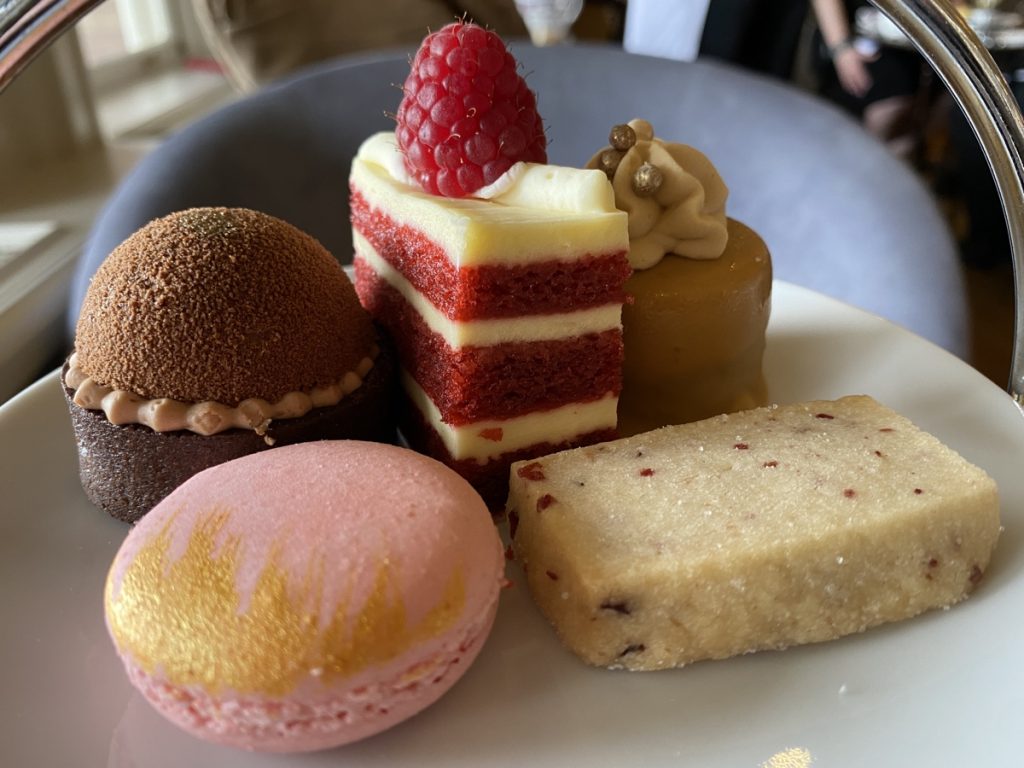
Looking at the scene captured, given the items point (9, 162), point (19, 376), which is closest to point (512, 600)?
point (19, 376)

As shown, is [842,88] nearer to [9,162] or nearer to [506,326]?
[9,162]

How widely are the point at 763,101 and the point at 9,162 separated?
202 cm

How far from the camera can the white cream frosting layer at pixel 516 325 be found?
0.98 meters

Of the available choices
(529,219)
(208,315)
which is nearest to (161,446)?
(208,315)

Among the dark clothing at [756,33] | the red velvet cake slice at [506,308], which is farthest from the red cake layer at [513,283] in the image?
the dark clothing at [756,33]

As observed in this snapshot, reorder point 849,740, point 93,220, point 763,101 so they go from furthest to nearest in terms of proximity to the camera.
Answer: point 93,220 → point 763,101 → point 849,740

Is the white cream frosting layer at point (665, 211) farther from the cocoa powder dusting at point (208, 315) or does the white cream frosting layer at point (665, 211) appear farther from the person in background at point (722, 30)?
the person in background at point (722, 30)

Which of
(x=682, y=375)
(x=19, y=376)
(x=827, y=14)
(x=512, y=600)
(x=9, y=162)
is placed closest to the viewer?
(x=512, y=600)

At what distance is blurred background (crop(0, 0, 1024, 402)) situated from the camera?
221cm

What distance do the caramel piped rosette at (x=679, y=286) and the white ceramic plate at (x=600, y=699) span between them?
1.16 feet

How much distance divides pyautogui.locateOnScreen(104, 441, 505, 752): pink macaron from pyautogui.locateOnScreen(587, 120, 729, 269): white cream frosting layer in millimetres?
512

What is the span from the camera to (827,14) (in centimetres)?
407

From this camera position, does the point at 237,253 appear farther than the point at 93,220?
No

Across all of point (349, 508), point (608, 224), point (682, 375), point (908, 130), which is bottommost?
point (908, 130)
